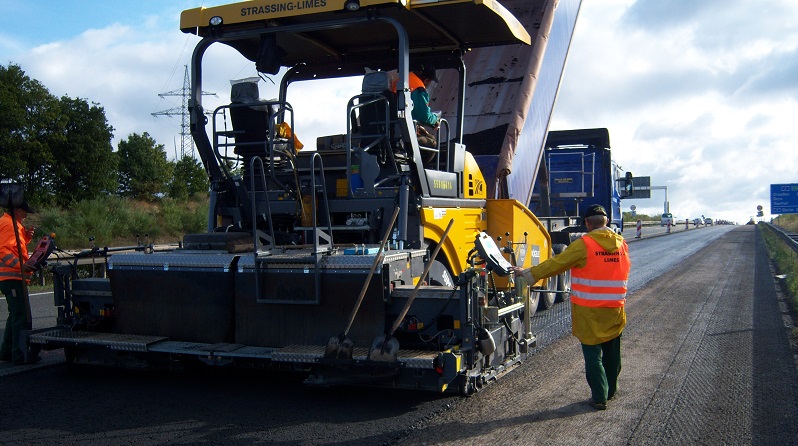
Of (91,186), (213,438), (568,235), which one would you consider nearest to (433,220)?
(213,438)

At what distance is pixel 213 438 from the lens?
4414 millimetres

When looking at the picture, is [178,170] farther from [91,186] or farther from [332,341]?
[332,341]

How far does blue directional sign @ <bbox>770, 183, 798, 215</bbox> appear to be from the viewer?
2453cm

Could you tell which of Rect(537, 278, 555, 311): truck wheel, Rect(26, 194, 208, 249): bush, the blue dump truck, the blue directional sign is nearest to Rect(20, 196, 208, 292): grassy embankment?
Rect(26, 194, 208, 249): bush

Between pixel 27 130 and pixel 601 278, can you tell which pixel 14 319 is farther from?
pixel 27 130

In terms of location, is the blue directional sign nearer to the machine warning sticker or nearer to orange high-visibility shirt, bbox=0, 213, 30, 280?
the machine warning sticker

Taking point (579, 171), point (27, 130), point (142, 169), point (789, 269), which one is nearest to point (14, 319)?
point (579, 171)

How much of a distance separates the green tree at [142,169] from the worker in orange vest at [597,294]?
111 ft

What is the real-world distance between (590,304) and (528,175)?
429 cm

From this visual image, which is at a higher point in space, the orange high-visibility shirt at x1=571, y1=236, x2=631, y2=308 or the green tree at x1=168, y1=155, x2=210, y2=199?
the green tree at x1=168, y1=155, x2=210, y2=199

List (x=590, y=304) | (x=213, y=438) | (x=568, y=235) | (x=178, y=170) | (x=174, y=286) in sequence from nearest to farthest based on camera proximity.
A: (x=213, y=438), (x=590, y=304), (x=174, y=286), (x=568, y=235), (x=178, y=170)

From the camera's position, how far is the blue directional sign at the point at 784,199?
966 inches

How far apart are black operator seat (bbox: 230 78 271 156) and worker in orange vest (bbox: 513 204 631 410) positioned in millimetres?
2706

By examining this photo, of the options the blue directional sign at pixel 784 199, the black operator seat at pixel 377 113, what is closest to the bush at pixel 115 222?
the black operator seat at pixel 377 113
